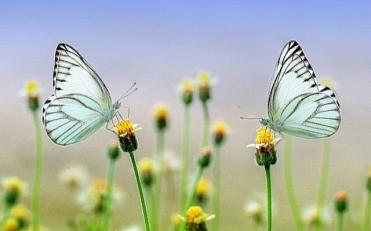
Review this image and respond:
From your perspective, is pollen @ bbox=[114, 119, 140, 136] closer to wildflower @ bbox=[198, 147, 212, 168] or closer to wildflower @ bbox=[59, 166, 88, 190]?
wildflower @ bbox=[198, 147, 212, 168]

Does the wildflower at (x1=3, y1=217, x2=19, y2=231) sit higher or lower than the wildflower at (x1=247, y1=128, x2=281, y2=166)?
lower

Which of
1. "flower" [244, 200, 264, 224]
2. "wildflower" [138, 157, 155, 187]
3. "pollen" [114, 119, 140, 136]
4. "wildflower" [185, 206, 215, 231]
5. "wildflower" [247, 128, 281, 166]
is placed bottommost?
"flower" [244, 200, 264, 224]

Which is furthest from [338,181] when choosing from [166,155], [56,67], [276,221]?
[56,67]

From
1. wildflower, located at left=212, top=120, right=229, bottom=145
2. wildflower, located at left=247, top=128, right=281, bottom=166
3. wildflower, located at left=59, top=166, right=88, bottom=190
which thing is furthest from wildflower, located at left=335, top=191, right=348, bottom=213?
wildflower, located at left=59, top=166, right=88, bottom=190

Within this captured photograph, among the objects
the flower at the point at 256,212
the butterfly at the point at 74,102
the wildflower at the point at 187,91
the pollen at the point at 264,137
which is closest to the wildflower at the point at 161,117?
the wildflower at the point at 187,91

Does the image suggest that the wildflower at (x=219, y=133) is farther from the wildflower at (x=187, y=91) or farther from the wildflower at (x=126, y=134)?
the wildflower at (x=126, y=134)

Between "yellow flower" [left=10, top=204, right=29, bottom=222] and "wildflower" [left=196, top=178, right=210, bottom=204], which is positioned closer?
"wildflower" [left=196, top=178, right=210, bottom=204]

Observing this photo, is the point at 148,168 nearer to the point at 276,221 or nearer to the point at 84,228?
the point at 84,228

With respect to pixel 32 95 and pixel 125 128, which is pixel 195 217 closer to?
pixel 125 128

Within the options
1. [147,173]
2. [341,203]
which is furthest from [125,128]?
[341,203]
